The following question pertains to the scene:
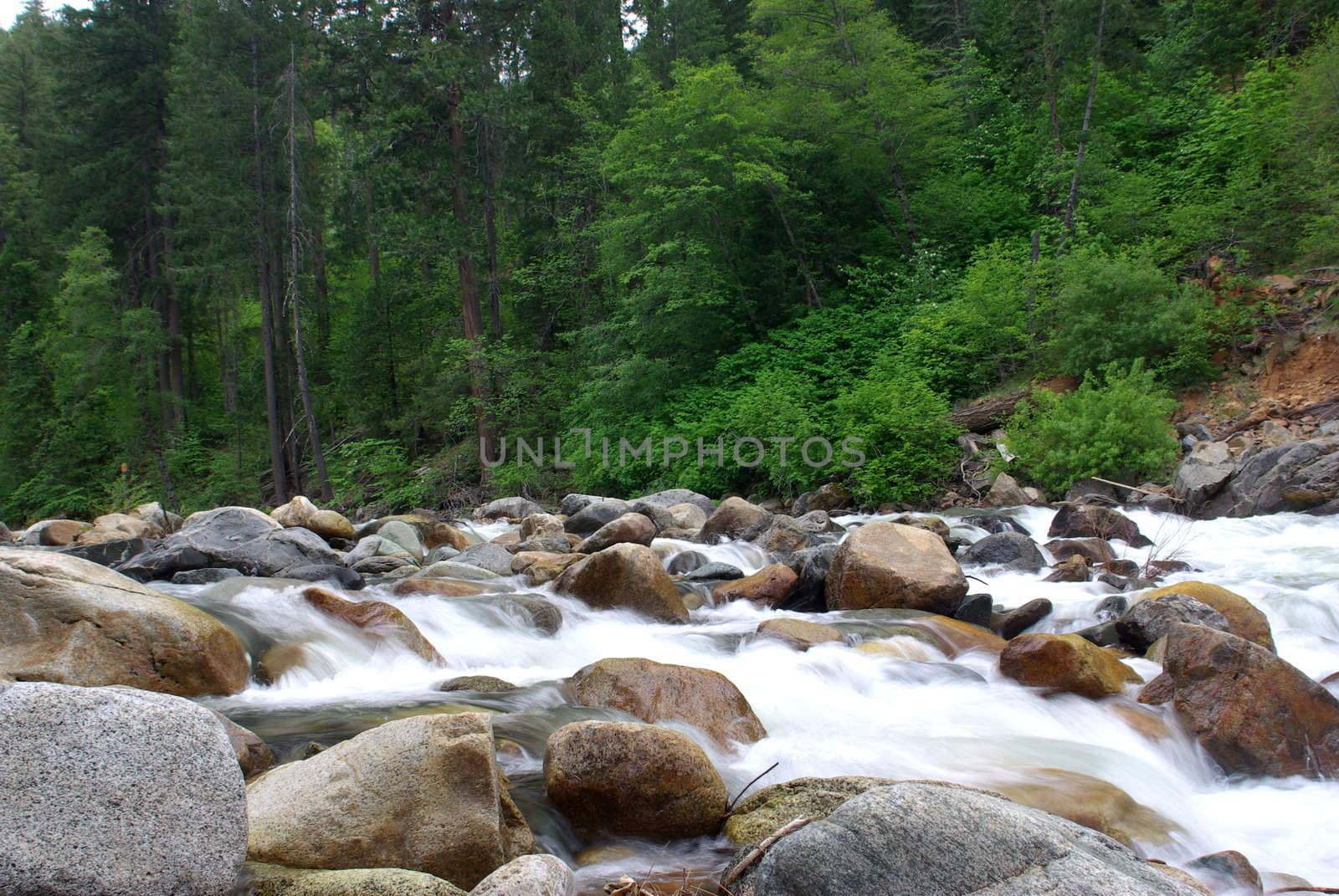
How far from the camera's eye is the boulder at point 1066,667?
5434 millimetres

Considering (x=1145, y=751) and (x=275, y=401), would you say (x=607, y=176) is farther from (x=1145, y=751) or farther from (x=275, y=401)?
(x=1145, y=751)

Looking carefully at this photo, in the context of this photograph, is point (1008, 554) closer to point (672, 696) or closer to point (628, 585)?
point (628, 585)

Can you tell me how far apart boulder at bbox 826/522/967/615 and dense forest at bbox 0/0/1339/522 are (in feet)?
21.8

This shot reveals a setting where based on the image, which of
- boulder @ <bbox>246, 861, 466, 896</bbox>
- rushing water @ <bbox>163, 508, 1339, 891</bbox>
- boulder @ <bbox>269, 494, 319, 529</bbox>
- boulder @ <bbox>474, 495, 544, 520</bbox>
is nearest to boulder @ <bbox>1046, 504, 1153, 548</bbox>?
rushing water @ <bbox>163, 508, 1339, 891</bbox>

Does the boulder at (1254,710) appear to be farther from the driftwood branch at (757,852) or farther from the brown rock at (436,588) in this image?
the brown rock at (436,588)

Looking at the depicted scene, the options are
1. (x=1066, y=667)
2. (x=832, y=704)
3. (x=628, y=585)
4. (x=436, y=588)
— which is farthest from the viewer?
(x=436, y=588)

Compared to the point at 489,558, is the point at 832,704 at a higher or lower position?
lower

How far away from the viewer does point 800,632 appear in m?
6.69

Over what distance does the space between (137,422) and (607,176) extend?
16442mm

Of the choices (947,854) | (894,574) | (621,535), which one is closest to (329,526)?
(621,535)

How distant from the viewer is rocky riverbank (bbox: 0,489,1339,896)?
270cm

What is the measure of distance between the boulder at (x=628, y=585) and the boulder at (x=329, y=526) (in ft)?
17.9

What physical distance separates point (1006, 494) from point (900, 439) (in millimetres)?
2194

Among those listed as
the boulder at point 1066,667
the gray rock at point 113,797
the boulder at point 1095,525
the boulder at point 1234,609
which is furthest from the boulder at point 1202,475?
the gray rock at point 113,797
